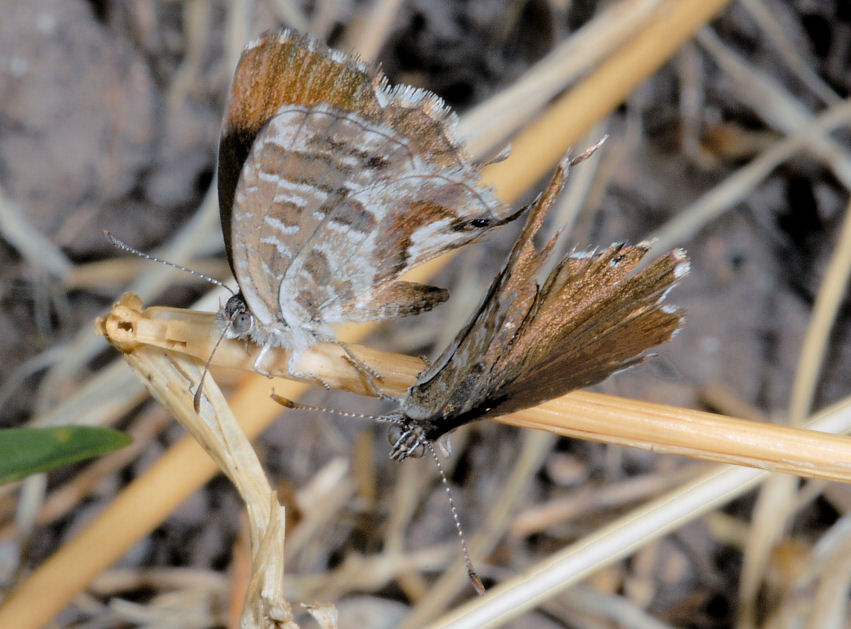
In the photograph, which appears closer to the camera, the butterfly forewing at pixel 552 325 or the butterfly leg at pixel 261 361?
the butterfly forewing at pixel 552 325

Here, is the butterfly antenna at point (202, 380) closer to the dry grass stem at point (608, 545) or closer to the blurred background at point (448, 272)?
the dry grass stem at point (608, 545)

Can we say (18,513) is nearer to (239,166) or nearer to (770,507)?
(239,166)

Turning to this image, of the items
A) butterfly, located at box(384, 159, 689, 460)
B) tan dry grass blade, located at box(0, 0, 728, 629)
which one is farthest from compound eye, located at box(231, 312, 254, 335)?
butterfly, located at box(384, 159, 689, 460)

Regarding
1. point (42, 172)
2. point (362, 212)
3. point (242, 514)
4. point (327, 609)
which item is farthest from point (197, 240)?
point (327, 609)

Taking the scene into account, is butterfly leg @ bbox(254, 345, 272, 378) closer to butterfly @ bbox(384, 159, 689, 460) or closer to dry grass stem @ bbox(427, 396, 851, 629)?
butterfly @ bbox(384, 159, 689, 460)

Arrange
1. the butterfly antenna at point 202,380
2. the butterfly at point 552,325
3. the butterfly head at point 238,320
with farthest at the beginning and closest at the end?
the butterfly head at point 238,320, the butterfly antenna at point 202,380, the butterfly at point 552,325

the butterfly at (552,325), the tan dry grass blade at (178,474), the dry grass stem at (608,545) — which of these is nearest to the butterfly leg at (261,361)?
the tan dry grass blade at (178,474)
